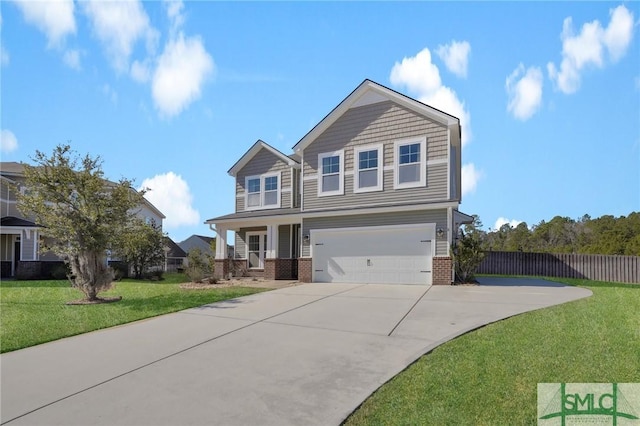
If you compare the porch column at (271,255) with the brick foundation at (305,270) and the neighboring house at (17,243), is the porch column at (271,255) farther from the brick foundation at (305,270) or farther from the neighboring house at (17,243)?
the neighboring house at (17,243)

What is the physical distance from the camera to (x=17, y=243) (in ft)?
80.1

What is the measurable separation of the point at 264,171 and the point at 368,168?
683 cm

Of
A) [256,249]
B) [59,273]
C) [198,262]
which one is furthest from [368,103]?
[59,273]

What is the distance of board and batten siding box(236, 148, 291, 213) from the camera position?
65.1 ft

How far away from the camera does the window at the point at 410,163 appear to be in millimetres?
14805

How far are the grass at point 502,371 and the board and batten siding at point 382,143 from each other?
27.1 ft

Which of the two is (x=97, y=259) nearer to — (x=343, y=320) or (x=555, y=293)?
(x=343, y=320)

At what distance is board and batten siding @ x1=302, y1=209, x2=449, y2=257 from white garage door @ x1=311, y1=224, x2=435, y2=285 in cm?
20

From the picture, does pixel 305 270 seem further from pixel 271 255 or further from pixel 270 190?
pixel 270 190

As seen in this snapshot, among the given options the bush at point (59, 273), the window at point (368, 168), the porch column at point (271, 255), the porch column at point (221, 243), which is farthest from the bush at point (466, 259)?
the bush at point (59, 273)

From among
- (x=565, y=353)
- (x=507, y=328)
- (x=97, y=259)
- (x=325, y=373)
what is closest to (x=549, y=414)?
(x=565, y=353)

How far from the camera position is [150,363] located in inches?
219

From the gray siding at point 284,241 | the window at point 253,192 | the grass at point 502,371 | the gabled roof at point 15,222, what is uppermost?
the window at point 253,192

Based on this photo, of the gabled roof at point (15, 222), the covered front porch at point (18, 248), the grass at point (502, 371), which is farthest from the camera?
the gabled roof at point (15, 222)
